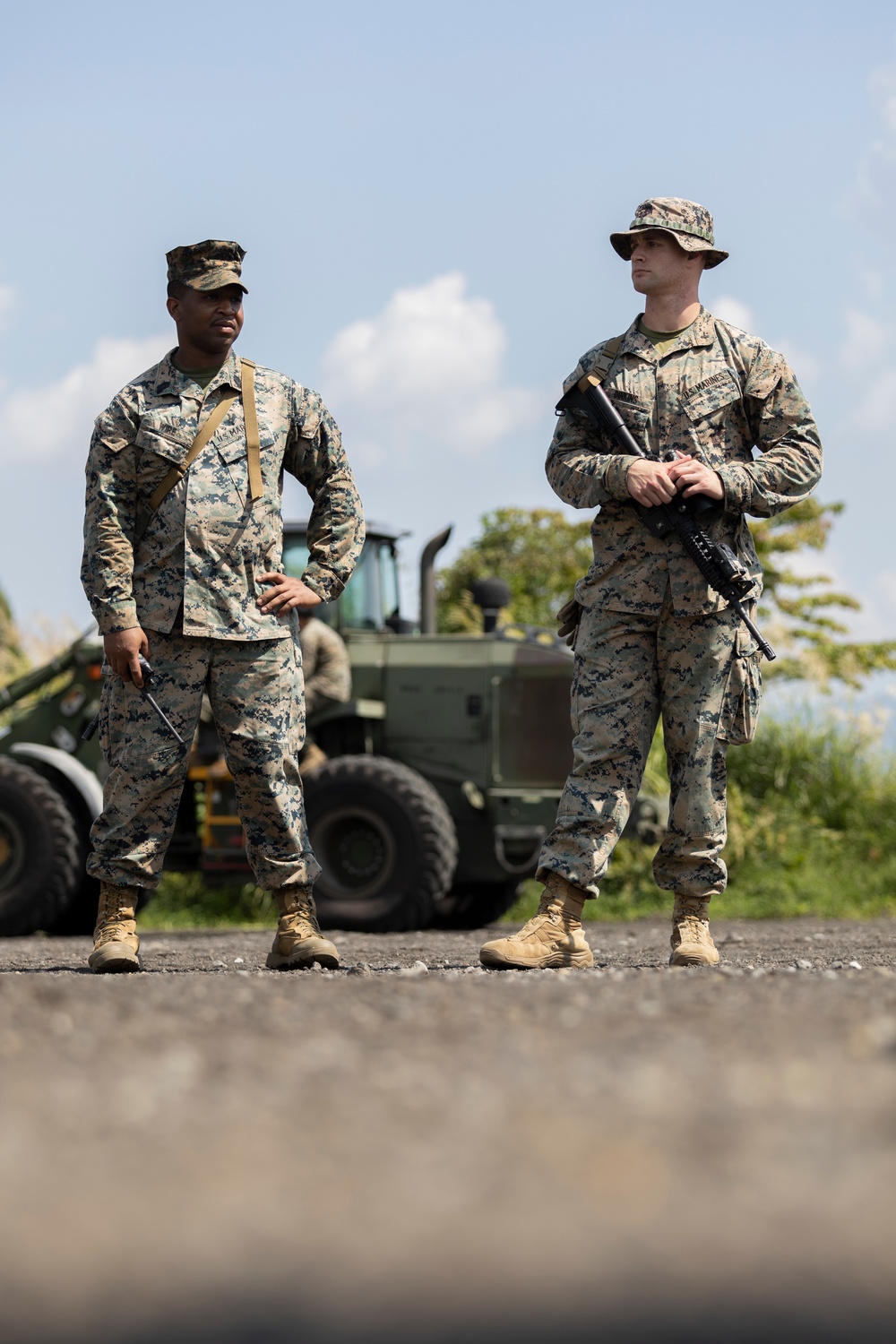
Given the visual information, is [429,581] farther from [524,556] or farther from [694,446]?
[524,556]

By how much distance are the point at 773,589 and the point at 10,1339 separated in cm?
2101

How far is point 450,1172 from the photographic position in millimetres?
1768

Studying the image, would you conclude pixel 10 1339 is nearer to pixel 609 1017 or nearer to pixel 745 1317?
pixel 745 1317

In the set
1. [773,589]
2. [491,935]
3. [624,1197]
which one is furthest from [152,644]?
[773,589]

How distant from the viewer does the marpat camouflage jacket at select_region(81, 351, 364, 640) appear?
463 centimetres

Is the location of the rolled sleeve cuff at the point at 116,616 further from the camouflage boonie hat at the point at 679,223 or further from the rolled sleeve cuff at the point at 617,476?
the camouflage boonie hat at the point at 679,223

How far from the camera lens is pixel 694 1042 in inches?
96.6

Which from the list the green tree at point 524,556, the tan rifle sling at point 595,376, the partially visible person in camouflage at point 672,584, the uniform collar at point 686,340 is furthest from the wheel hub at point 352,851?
the green tree at point 524,556

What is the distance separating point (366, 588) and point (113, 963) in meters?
5.80

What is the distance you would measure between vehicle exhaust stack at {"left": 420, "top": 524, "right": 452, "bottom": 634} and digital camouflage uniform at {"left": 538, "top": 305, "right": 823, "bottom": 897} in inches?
193

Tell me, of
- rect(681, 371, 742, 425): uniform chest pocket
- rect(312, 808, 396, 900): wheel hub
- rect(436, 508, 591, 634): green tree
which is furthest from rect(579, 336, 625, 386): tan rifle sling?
rect(436, 508, 591, 634): green tree

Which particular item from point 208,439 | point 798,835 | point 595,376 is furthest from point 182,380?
point 798,835

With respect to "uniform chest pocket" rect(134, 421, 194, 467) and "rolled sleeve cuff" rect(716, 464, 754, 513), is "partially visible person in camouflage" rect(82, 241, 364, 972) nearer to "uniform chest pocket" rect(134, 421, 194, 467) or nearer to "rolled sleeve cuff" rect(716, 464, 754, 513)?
"uniform chest pocket" rect(134, 421, 194, 467)

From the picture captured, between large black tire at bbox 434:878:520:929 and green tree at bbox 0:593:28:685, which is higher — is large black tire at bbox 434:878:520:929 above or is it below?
below
